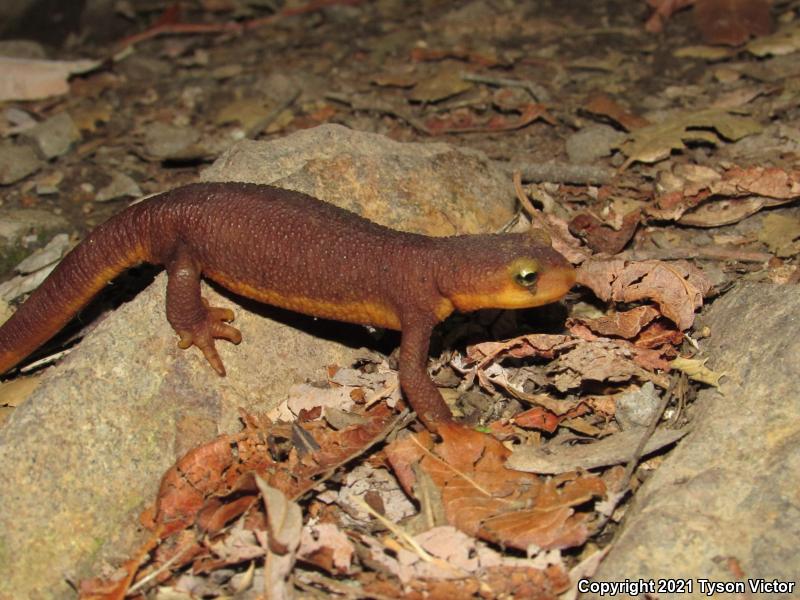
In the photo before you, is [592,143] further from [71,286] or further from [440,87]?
[71,286]

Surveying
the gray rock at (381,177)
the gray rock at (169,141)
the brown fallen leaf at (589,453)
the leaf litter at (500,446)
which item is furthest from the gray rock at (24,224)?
Answer: the brown fallen leaf at (589,453)

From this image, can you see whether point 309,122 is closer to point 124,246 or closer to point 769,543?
point 124,246

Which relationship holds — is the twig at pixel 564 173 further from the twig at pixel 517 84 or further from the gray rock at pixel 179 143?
the gray rock at pixel 179 143

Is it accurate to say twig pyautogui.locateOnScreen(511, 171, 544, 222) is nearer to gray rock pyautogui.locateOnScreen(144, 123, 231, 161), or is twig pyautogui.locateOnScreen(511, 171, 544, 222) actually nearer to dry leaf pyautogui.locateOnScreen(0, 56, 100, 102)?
gray rock pyautogui.locateOnScreen(144, 123, 231, 161)

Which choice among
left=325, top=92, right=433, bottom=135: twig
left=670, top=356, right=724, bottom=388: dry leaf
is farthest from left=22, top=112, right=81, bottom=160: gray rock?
left=670, top=356, right=724, bottom=388: dry leaf

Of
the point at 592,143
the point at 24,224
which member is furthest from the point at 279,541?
the point at 592,143

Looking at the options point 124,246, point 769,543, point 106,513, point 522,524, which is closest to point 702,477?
point 769,543
